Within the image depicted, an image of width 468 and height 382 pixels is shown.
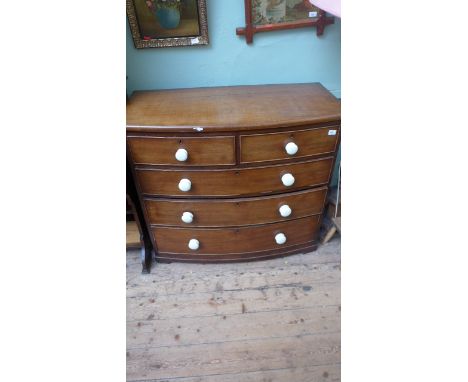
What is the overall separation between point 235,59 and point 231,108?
36 centimetres

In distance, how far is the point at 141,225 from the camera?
1.46 m

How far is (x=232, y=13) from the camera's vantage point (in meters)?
1.33

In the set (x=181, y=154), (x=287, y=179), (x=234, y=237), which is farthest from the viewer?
(x=234, y=237)

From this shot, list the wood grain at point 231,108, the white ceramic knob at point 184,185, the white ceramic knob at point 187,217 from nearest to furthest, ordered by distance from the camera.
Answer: the wood grain at point 231,108, the white ceramic knob at point 184,185, the white ceramic knob at point 187,217

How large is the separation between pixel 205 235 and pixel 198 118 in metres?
0.56

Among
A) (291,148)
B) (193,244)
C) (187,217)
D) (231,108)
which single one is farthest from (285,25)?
(193,244)

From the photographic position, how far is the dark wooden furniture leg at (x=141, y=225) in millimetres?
1297

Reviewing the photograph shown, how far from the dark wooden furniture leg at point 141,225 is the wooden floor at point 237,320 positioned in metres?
0.07

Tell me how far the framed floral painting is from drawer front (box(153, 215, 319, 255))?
2.78ft

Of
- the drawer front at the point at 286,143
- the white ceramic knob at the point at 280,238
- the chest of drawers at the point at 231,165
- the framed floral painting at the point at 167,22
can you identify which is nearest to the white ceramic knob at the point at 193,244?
the chest of drawers at the point at 231,165

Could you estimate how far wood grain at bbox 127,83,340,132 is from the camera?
1.10 metres

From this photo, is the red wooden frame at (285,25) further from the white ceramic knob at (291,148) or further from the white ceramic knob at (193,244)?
the white ceramic knob at (193,244)

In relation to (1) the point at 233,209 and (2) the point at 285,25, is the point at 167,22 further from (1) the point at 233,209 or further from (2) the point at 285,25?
(1) the point at 233,209
